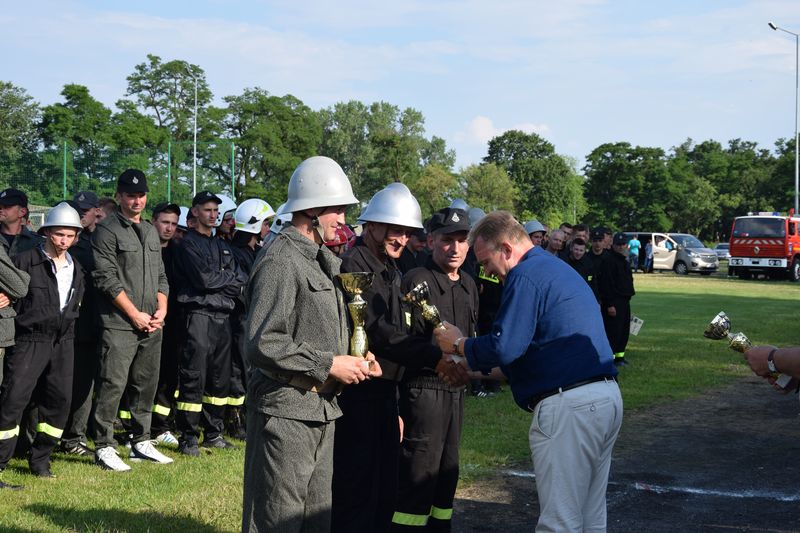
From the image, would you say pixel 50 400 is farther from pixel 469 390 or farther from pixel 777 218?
pixel 777 218

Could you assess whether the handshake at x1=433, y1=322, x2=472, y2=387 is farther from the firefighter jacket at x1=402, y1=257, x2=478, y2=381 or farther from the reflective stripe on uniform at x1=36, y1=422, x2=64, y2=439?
the reflective stripe on uniform at x1=36, y1=422, x2=64, y2=439

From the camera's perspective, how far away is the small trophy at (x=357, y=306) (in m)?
4.31

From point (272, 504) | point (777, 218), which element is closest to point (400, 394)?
point (272, 504)

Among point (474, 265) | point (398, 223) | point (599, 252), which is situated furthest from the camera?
point (599, 252)

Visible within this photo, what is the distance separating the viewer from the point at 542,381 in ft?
14.2

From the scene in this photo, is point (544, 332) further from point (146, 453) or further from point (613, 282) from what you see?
point (613, 282)

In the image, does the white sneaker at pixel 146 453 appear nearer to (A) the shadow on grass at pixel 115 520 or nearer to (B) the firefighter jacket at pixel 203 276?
(B) the firefighter jacket at pixel 203 276

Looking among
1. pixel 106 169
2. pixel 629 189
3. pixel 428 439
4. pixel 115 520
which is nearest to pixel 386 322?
pixel 428 439

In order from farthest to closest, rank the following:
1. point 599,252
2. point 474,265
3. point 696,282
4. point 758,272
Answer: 1. point 758,272
2. point 696,282
3. point 599,252
4. point 474,265

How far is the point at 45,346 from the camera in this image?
7336 mm

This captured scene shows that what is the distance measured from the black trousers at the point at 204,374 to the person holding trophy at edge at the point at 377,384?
3.43 meters

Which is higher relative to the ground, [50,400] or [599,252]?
[599,252]

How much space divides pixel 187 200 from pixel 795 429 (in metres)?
20.9

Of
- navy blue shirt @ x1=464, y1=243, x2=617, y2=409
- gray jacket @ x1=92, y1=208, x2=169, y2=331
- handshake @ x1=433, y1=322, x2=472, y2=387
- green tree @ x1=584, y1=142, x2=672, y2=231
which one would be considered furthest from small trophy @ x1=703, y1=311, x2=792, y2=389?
green tree @ x1=584, y1=142, x2=672, y2=231
